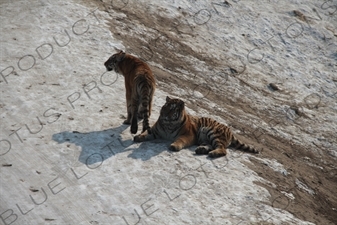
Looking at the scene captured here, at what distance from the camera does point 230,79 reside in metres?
15.3

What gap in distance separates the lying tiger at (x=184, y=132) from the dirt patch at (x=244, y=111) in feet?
2.63

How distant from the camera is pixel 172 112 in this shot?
1091 centimetres

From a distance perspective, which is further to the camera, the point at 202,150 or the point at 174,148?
the point at 202,150

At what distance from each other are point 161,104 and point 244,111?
244 centimetres

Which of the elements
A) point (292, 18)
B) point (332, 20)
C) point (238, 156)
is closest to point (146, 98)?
point (238, 156)

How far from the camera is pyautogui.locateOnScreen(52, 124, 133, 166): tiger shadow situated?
399 inches

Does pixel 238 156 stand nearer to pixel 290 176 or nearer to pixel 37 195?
pixel 290 176

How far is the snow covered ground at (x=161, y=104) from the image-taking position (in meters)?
9.23

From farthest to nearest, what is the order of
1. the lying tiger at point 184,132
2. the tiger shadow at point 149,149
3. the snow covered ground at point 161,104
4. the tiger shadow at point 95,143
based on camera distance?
the lying tiger at point 184,132 < the tiger shadow at point 149,149 < the tiger shadow at point 95,143 < the snow covered ground at point 161,104

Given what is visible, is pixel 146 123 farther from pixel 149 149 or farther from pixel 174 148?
pixel 174 148

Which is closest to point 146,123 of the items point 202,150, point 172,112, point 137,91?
point 172,112

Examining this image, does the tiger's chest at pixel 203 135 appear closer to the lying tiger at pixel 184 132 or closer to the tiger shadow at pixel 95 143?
the lying tiger at pixel 184 132

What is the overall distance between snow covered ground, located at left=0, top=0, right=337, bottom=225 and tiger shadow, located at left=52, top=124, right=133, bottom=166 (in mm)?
35

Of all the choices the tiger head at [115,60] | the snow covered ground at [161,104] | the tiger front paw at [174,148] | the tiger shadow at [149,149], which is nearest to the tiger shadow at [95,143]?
the snow covered ground at [161,104]
